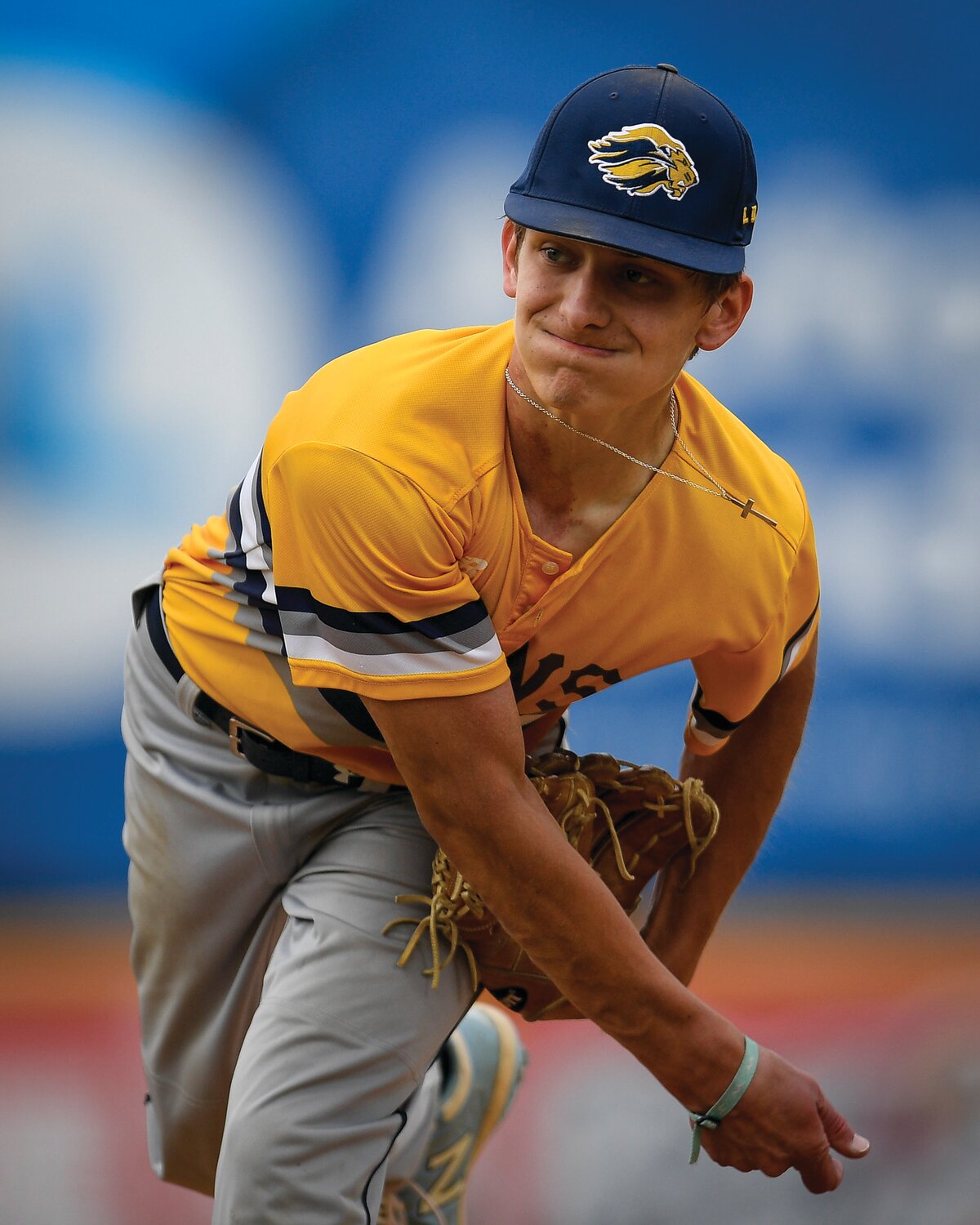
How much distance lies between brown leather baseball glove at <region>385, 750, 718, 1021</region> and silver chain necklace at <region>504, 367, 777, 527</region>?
1.36ft

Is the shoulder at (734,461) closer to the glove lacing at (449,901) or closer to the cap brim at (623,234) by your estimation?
the cap brim at (623,234)

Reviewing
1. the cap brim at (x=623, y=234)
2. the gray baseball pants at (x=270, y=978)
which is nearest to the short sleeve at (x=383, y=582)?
the cap brim at (x=623, y=234)

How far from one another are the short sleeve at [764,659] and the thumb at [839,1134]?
572mm

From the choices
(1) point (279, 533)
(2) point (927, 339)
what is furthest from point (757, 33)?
(1) point (279, 533)

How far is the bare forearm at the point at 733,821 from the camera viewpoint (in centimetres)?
238

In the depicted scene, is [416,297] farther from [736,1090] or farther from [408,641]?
[736,1090]

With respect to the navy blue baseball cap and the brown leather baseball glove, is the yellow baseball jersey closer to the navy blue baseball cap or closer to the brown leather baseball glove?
the brown leather baseball glove

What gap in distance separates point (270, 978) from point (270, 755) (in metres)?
0.31

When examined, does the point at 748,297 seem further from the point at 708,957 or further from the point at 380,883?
the point at 708,957

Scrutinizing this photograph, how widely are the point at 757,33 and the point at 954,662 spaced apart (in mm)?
1799

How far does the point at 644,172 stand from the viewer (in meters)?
1.75

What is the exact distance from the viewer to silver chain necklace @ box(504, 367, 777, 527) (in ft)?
6.18

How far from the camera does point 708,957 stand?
3.92 metres

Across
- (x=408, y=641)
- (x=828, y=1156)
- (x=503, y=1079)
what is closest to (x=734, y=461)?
(x=408, y=641)
